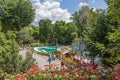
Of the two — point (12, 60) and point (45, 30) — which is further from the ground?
point (45, 30)

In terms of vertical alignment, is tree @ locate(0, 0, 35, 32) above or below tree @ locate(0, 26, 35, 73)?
above

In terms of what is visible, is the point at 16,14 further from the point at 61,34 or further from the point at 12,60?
the point at 12,60

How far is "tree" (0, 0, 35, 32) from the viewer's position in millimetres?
37681

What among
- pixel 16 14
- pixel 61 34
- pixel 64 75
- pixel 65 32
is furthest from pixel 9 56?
pixel 65 32

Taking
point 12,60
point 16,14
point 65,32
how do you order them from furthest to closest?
point 65,32 < point 16,14 < point 12,60

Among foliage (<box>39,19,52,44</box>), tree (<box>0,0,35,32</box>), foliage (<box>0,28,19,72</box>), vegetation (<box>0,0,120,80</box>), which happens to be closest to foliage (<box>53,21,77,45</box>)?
vegetation (<box>0,0,120,80</box>)

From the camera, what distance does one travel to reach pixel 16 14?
4088 cm

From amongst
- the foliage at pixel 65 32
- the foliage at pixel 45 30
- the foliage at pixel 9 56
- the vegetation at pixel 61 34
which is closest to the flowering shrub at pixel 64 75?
the vegetation at pixel 61 34

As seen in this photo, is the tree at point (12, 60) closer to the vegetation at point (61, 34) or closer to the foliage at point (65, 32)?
the vegetation at point (61, 34)

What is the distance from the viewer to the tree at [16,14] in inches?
1484

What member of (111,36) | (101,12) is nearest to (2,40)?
(101,12)

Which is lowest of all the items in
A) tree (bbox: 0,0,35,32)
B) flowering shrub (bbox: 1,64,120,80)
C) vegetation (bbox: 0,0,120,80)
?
flowering shrub (bbox: 1,64,120,80)

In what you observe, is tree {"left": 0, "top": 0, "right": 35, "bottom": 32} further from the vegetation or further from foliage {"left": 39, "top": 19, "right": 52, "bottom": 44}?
foliage {"left": 39, "top": 19, "right": 52, "bottom": 44}

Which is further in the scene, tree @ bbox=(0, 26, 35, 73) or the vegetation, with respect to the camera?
tree @ bbox=(0, 26, 35, 73)
